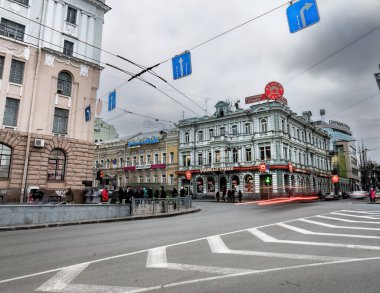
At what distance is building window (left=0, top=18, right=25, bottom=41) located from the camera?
20.2 metres

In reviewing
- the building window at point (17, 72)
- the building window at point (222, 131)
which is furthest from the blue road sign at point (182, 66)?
the building window at point (222, 131)

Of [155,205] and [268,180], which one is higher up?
[268,180]

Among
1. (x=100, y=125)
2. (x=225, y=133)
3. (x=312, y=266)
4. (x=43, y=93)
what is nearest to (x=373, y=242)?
(x=312, y=266)

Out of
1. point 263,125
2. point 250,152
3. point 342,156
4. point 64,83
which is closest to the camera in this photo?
point 64,83

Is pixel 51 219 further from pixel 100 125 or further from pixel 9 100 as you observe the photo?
pixel 100 125

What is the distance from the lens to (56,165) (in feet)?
72.0

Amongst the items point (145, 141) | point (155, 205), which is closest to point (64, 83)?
point (155, 205)

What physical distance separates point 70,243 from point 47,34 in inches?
780

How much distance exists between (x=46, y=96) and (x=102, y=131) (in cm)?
5037

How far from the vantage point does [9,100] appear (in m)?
20.5

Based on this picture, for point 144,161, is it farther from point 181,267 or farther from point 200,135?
point 181,267

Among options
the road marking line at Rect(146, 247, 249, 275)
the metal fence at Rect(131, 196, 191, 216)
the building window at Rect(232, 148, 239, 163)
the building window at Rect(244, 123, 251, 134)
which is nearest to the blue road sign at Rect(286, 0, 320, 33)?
the road marking line at Rect(146, 247, 249, 275)

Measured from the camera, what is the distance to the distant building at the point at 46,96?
2005 centimetres

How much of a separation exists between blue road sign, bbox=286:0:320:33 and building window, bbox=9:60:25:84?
63.9 feet
